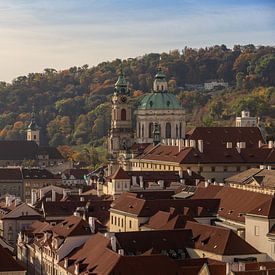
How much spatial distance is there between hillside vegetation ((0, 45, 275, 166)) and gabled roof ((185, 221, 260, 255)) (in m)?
79.2

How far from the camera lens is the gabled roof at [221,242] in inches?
1821

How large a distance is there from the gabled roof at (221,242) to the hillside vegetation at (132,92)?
3120 inches

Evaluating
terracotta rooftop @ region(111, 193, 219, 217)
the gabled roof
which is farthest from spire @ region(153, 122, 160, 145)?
the gabled roof

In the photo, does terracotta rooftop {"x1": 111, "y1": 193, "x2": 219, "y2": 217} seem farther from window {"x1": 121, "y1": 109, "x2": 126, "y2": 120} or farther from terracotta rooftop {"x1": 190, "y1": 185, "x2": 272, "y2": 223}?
window {"x1": 121, "y1": 109, "x2": 126, "y2": 120}

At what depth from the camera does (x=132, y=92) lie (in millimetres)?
160750

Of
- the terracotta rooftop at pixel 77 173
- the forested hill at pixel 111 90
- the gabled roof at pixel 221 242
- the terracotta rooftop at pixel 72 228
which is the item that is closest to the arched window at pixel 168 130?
the terracotta rooftop at pixel 77 173

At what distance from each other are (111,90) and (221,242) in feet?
417

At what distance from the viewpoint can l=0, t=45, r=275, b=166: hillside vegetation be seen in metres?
145

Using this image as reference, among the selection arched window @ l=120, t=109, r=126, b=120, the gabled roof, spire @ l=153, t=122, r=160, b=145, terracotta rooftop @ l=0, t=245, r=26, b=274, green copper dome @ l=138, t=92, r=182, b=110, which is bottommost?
terracotta rooftop @ l=0, t=245, r=26, b=274

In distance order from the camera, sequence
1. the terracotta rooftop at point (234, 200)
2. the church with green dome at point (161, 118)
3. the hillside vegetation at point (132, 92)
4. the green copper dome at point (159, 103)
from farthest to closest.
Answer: the hillside vegetation at point (132, 92) → the green copper dome at point (159, 103) → the church with green dome at point (161, 118) → the terracotta rooftop at point (234, 200)

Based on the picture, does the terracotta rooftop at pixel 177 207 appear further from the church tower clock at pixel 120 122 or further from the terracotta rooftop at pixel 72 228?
the church tower clock at pixel 120 122

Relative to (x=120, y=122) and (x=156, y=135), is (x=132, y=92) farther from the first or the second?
(x=156, y=135)

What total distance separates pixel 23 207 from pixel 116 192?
8.42 meters

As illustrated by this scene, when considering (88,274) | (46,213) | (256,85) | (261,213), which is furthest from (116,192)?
(256,85)
